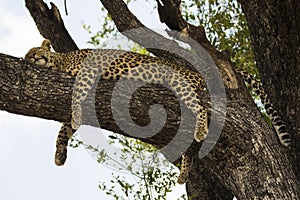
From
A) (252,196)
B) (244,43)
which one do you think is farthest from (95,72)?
(244,43)

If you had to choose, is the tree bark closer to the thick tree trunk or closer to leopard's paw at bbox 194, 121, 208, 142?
leopard's paw at bbox 194, 121, 208, 142

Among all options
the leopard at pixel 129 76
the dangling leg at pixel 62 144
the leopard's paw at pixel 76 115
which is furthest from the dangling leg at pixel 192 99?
the dangling leg at pixel 62 144

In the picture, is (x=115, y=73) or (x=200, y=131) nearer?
(x=200, y=131)

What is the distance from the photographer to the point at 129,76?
6430mm

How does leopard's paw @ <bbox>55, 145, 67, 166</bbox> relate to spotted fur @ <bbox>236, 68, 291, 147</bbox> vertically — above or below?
below

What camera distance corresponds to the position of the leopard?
604cm

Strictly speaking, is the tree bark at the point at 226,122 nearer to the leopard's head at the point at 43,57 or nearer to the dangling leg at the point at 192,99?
the dangling leg at the point at 192,99

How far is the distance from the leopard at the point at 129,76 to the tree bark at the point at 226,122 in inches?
4.6

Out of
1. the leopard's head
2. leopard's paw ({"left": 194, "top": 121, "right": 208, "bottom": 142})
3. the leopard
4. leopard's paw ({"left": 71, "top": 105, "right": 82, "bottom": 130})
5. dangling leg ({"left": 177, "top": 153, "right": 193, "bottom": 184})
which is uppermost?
the leopard's head

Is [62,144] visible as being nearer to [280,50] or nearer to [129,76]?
[129,76]

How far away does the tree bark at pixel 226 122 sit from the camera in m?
5.79

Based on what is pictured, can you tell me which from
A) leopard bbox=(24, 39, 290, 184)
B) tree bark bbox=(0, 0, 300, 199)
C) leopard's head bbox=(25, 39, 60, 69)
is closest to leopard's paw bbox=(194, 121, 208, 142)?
leopard bbox=(24, 39, 290, 184)

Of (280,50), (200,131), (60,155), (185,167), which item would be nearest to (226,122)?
(200,131)

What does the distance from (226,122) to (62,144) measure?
172 centimetres
